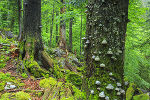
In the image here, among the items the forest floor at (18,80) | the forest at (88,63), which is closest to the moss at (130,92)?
the forest at (88,63)

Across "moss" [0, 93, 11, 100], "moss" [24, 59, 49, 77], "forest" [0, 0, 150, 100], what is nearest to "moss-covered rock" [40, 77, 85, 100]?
"forest" [0, 0, 150, 100]

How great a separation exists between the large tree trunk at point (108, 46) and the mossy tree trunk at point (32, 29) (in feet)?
10.7

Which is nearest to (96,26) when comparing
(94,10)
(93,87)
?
(94,10)

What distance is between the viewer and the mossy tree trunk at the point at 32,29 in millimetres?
4484

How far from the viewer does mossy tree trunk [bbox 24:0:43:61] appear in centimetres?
448

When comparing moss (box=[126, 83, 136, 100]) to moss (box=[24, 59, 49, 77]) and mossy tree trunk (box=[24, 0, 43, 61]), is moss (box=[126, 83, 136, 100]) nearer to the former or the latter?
moss (box=[24, 59, 49, 77])

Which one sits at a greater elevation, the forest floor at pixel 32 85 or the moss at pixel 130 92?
the moss at pixel 130 92

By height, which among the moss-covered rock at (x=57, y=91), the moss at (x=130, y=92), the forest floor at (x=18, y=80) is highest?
the moss at (x=130, y=92)

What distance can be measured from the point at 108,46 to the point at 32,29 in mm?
3655

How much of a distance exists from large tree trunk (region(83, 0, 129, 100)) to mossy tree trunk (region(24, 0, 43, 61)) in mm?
3252

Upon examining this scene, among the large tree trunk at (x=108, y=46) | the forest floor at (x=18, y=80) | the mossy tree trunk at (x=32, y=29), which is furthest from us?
the mossy tree trunk at (x=32, y=29)

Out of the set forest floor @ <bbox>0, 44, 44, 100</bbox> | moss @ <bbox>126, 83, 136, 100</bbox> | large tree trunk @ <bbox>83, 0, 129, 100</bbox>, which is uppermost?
large tree trunk @ <bbox>83, 0, 129, 100</bbox>

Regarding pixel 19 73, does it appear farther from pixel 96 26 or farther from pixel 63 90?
pixel 96 26

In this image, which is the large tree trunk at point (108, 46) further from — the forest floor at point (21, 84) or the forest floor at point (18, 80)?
the forest floor at point (18, 80)
